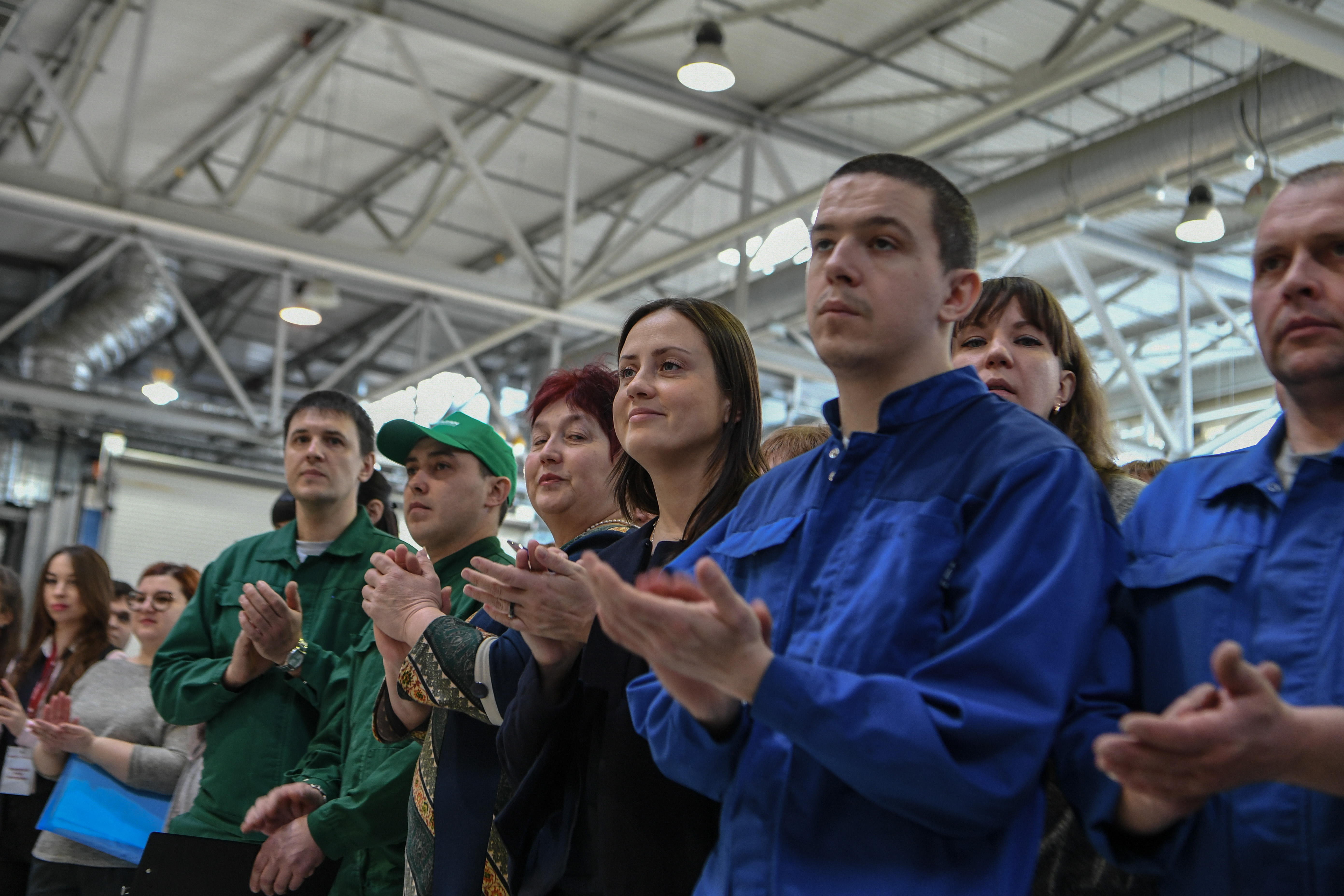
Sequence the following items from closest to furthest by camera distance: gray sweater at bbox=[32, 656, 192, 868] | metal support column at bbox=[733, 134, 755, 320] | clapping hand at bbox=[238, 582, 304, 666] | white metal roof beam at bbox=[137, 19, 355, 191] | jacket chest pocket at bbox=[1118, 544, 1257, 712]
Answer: jacket chest pocket at bbox=[1118, 544, 1257, 712] < clapping hand at bbox=[238, 582, 304, 666] < gray sweater at bbox=[32, 656, 192, 868] < white metal roof beam at bbox=[137, 19, 355, 191] < metal support column at bbox=[733, 134, 755, 320]

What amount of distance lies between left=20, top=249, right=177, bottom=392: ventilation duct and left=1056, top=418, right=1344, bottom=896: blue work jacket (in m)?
11.3

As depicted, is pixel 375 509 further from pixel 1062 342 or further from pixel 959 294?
pixel 959 294

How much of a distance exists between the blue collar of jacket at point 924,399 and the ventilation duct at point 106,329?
1105cm

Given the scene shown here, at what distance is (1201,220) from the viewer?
7227mm

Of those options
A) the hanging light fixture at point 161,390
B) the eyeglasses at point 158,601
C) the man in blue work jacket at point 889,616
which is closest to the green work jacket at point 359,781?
the man in blue work jacket at point 889,616

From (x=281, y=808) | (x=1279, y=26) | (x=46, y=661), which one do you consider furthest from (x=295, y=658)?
(x=1279, y=26)

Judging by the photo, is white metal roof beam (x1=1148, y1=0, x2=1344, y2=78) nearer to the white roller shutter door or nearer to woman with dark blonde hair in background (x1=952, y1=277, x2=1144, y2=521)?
woman with dark blonde hair in background (x1=952, y1=277, x2=1144, y2=521)

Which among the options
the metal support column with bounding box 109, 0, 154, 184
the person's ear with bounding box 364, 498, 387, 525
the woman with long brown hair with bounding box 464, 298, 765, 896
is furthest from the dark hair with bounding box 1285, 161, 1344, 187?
the metal support column with bounding box 109, 0, 154, 184

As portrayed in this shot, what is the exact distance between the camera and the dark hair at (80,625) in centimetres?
431

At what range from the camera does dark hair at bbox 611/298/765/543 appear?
1.96m

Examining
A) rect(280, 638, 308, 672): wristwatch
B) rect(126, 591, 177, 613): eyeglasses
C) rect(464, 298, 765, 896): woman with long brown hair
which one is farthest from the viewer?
rect(126, 591, 177, 613): eyeglasses

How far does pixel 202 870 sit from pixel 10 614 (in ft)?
9.22

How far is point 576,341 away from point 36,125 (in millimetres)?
6070

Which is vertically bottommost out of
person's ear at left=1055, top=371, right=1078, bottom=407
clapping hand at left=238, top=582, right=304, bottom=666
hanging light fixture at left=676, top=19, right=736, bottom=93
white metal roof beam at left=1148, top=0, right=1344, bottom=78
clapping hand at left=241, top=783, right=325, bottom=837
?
clapping hand at left=241, top=783, right=325, bottom=837
